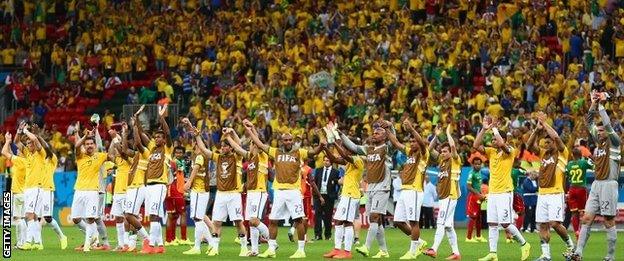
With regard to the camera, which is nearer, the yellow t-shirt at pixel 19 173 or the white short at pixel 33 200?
the white short at pixel 33 200

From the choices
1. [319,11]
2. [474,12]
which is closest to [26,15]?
[319,11]

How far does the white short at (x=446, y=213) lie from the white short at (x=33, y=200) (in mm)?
9607

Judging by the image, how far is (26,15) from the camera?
216ft

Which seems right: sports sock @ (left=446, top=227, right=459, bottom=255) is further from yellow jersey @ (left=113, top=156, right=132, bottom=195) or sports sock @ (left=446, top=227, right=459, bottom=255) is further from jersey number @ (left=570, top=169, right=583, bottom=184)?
yellow jersey @ (left=113, top=156, right=132, bottom=195)

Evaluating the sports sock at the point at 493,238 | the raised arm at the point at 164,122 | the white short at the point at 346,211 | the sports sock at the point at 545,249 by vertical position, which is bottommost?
the sports sock at the point at 545,249

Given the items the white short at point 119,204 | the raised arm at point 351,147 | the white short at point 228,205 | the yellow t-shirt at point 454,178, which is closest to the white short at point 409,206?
the raised arm at point 351,147

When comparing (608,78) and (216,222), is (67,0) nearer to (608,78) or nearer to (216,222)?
(608,78)

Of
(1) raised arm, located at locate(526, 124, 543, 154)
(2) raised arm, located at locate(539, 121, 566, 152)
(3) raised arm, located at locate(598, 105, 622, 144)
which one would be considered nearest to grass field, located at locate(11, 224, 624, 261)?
(1) raised arm, located at locate(526, 124, 543, 154)

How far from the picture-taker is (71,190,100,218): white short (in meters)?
34.1

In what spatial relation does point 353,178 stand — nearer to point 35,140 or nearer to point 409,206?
point 409,206

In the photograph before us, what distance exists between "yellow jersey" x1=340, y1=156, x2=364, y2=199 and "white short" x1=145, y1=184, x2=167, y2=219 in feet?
13.3

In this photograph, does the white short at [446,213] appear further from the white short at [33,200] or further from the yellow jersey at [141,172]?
the white short at [33,200]

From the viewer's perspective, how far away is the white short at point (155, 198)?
3275 cm

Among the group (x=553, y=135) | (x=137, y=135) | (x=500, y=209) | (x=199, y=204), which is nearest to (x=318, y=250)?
(x=199, y=204)
